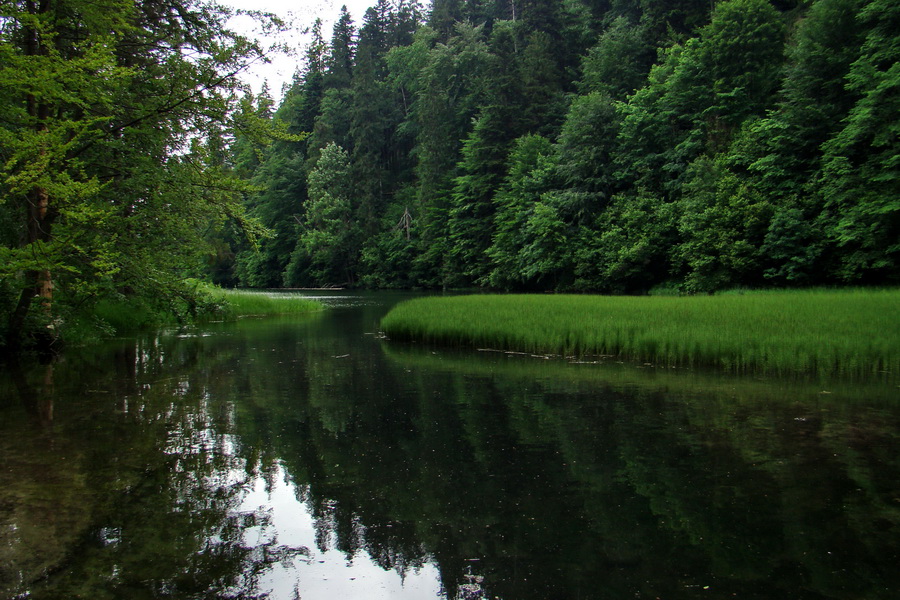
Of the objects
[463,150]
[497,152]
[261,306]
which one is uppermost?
[463,150]

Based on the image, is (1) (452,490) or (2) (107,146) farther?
(2) (107,146)

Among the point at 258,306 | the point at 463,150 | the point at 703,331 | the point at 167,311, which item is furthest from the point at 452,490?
the point at 463,150

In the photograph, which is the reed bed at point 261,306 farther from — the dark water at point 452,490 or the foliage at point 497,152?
the dark water at point 452,490

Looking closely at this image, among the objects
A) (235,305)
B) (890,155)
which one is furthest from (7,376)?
(890,155)

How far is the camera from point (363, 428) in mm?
7105

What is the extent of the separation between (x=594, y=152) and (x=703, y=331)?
25.9 meters

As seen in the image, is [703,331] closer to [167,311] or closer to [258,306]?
[167,311]

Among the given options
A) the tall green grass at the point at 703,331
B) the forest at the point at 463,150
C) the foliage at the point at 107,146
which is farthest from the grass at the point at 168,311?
the tall green grass at the point at 703,331

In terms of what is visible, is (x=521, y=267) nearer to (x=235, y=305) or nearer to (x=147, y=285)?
(x=235, y=305)

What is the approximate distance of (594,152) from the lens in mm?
35531

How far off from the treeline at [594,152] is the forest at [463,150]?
156 millimetres

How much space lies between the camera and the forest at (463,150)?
11.0 m

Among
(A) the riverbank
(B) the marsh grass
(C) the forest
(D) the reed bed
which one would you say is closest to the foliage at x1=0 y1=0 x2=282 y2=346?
(C) the forest

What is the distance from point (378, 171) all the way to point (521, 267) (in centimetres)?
2289
